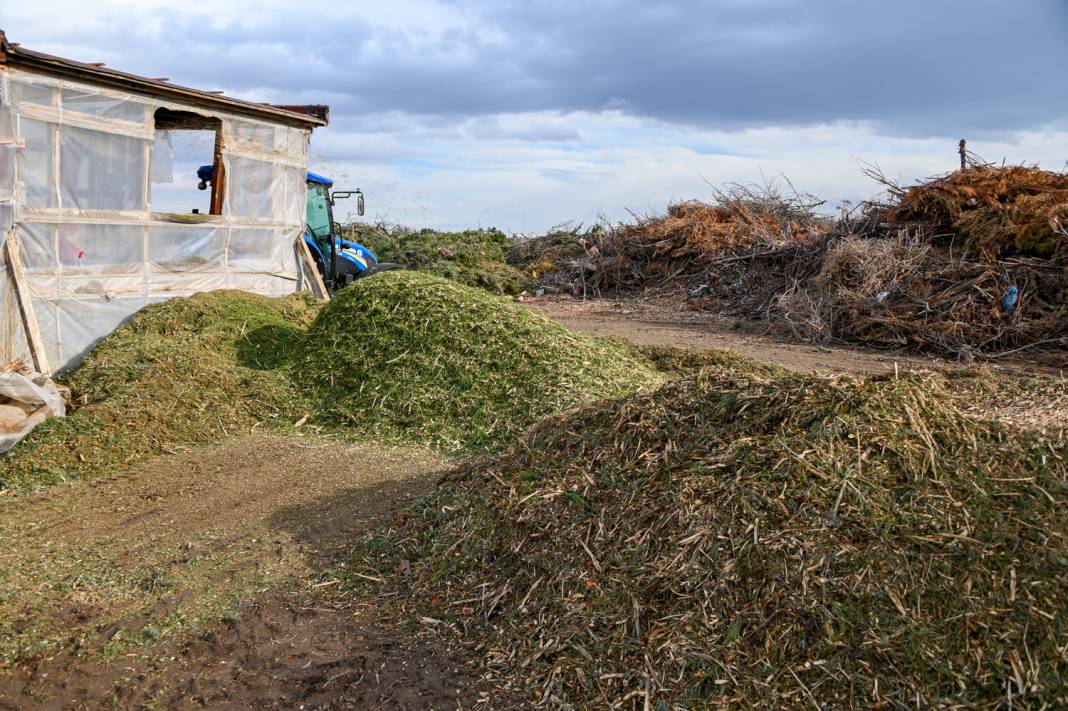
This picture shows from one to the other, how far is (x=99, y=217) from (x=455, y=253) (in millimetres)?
10683

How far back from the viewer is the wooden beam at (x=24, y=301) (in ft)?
24.3

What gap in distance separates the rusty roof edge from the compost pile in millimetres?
5819

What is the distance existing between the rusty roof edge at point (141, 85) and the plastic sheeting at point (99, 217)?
0.32 feet

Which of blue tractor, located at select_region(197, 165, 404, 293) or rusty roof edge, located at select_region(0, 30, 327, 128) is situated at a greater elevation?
rusty roof edge, located at select_region(0, 30, 327, 128)

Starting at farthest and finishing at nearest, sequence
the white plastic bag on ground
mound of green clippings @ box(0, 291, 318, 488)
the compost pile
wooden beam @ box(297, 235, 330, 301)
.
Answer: wooden beam @ box(297, 235, 330, 301) < the white plastic bag on ground < mound of green clippings @ box(0, 291, 318, 488) < the compost pile

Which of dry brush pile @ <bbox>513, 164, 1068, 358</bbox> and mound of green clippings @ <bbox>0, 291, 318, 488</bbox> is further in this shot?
dry brush pile @ <bbox>513, 164, 1068, 358</bbox>

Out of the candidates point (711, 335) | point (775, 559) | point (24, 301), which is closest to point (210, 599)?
point (775, 559)

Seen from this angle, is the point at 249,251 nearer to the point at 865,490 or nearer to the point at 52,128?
the point at 52,128

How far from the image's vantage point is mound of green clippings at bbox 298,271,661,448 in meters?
6.48

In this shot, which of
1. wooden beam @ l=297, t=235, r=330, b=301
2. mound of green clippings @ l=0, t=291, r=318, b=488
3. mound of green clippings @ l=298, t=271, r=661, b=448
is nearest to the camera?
mound of green clippings @ l=0, t=291, r=318, b=488

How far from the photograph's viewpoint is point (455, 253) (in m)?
18.7

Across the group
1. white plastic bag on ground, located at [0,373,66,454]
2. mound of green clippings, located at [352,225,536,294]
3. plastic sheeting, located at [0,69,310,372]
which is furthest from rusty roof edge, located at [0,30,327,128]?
mound of green clippings, located at [352,225,536,294]

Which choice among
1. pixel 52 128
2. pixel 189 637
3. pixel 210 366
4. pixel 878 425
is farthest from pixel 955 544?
pixel 52 128

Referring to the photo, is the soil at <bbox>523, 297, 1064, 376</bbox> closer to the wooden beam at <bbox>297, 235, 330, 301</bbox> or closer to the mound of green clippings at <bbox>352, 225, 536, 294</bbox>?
the mound of green clippings at <bbox>352, 225, 536, 294</bbox>
